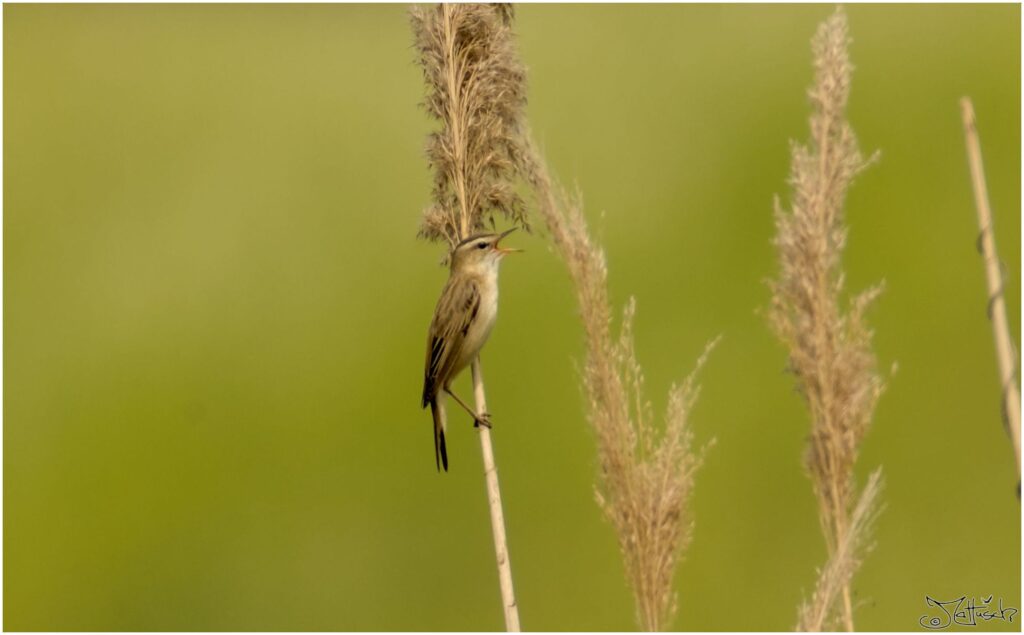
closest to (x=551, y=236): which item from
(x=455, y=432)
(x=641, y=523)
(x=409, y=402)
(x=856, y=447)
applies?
(x=641, y=523)

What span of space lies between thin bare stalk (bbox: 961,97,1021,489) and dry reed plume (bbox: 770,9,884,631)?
1.15 feet

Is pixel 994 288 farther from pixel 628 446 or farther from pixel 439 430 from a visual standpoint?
pixel 439 430

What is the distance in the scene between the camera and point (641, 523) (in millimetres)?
2180

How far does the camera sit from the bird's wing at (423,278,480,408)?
347 cm

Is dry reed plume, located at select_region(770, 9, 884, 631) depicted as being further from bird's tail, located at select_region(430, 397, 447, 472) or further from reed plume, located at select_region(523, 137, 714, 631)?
bird's tail, located at select_region(430, 397, 447, 472)

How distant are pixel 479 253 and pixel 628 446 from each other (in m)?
1.28

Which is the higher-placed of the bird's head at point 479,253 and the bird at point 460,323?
the bird's head at point 479,253

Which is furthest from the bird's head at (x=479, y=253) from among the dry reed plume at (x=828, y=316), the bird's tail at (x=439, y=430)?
the dry reed plume at (x=828, y=316)

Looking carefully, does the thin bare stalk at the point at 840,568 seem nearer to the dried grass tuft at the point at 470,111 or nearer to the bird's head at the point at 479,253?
the dried grass tuft at the point at 470,111

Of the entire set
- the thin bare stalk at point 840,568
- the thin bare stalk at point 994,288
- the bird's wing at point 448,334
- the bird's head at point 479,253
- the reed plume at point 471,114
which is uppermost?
the reed plume at point 471,114

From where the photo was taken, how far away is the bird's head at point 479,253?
10.1 ft

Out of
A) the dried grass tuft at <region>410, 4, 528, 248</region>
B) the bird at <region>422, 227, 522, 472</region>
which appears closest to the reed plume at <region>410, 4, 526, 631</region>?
the dried grass tuft at <region>410, 4, 528, 248</region>

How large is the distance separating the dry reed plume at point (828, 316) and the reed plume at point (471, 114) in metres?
0.76

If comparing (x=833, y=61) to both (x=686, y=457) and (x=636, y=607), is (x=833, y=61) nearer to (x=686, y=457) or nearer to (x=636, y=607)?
(x=686, y=457)
